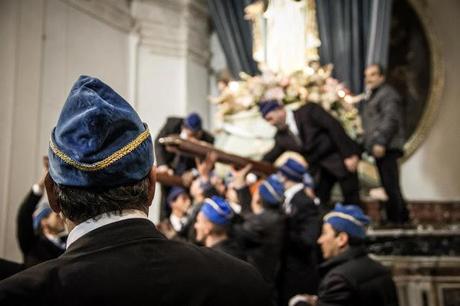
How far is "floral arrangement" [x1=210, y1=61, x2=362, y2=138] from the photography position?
256 inches

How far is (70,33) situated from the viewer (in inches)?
260

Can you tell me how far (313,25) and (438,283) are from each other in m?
3.73

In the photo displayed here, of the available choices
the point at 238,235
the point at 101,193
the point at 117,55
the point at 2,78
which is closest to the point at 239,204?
the point at 238,235

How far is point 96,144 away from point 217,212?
228cm

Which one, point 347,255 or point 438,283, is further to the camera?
point 438,283

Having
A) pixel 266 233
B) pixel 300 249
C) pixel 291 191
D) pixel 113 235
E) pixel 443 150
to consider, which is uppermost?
pixel 443 150

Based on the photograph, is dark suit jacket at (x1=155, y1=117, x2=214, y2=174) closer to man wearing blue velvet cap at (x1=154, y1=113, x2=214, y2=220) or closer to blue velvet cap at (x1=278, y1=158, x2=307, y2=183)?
man wearing blue velvet cap at (x1=154, y1=113, x2=214, y2=220)

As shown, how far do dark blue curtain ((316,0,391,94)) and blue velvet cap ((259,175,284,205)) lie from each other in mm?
4547

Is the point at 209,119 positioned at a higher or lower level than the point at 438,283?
higher

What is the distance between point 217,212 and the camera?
3404 mm

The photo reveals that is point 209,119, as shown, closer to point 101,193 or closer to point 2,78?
A: point 2,78

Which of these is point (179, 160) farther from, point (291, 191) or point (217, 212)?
point (217, 212)

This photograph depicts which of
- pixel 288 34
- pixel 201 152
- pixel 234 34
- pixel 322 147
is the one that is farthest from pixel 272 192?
pixel 234 34

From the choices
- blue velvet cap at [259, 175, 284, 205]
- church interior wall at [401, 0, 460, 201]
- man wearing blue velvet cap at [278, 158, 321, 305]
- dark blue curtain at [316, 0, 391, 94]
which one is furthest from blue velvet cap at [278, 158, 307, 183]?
church interior wall at [401, 0, 460, 201]
